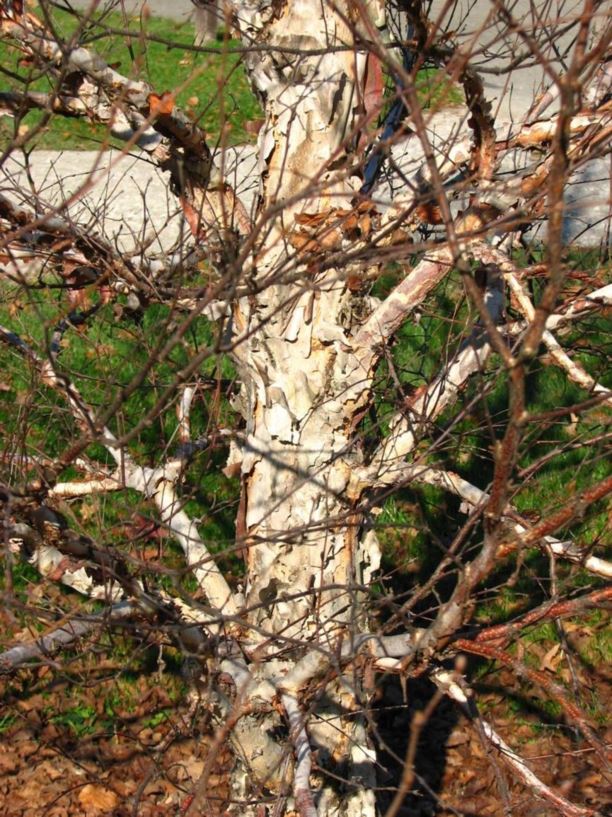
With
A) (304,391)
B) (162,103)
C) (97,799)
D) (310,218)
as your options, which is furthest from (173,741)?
(162,103)

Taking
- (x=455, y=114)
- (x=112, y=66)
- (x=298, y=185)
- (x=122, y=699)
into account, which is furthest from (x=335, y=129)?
(x=455, y=114)

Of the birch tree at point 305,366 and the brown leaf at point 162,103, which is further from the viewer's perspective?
the birch tree at point 305,366

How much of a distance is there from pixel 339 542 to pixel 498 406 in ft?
8.26

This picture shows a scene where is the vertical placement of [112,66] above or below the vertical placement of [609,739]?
above

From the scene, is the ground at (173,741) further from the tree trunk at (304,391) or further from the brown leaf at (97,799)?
the tree trunk at (304,391)

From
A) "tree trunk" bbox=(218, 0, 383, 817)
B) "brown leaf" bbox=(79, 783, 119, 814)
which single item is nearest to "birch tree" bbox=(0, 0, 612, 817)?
"tree trunk" bbox=(218, 0, 383, 817)

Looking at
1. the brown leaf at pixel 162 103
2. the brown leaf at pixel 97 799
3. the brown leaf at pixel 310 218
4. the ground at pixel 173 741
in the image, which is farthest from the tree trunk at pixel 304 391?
the brown leaf at pixel 97 799

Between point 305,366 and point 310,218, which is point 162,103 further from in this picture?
point 305,366

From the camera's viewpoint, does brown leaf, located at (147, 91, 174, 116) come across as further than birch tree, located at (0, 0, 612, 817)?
No

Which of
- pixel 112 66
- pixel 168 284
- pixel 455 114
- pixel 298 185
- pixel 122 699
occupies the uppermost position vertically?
pixel 455 114

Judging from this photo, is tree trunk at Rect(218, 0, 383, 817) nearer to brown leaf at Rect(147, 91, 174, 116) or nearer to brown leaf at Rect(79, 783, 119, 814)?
brown leaf at Rect(147, 91, 174, 116)

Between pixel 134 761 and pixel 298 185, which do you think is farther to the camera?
pixel 134 761

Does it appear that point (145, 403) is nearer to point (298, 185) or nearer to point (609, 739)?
point (298, 185)

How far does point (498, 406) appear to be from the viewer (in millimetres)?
5598
